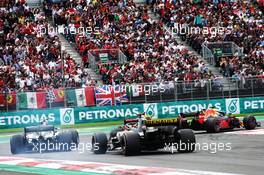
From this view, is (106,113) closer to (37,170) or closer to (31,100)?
(31,100)

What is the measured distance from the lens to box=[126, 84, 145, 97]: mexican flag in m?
32.2

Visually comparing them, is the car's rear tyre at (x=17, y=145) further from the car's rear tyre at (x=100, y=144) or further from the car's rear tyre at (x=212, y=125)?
the car's rear tyre at (x=212, y=125)

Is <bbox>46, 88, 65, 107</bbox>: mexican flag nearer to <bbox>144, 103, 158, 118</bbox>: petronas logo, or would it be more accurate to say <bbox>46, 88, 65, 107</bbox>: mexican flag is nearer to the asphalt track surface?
<bbox>144, 103, 158, 118</bbox>: petronas logo

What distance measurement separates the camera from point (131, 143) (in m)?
16.3

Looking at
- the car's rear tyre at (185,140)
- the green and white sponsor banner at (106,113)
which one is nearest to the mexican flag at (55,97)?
the green and white sponsor banner at (106,113)

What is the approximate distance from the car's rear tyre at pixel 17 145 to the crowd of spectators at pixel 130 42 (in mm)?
16092

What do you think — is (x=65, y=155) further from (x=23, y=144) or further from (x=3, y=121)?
(x=3, y=121)

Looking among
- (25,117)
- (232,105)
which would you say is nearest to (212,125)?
(25,117)

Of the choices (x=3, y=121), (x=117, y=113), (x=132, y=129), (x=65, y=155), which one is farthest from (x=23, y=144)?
(x=117, y=113)

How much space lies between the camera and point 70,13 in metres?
38.8

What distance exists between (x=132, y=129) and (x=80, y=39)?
839 inches

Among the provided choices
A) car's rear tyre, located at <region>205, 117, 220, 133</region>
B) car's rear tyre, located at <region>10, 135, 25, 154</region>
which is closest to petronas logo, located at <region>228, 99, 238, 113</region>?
car's rear tyre, located at <region>205, 117, 220, 133</region>

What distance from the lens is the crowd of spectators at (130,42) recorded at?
3628 centimetres

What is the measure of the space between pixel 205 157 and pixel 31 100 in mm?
16544
